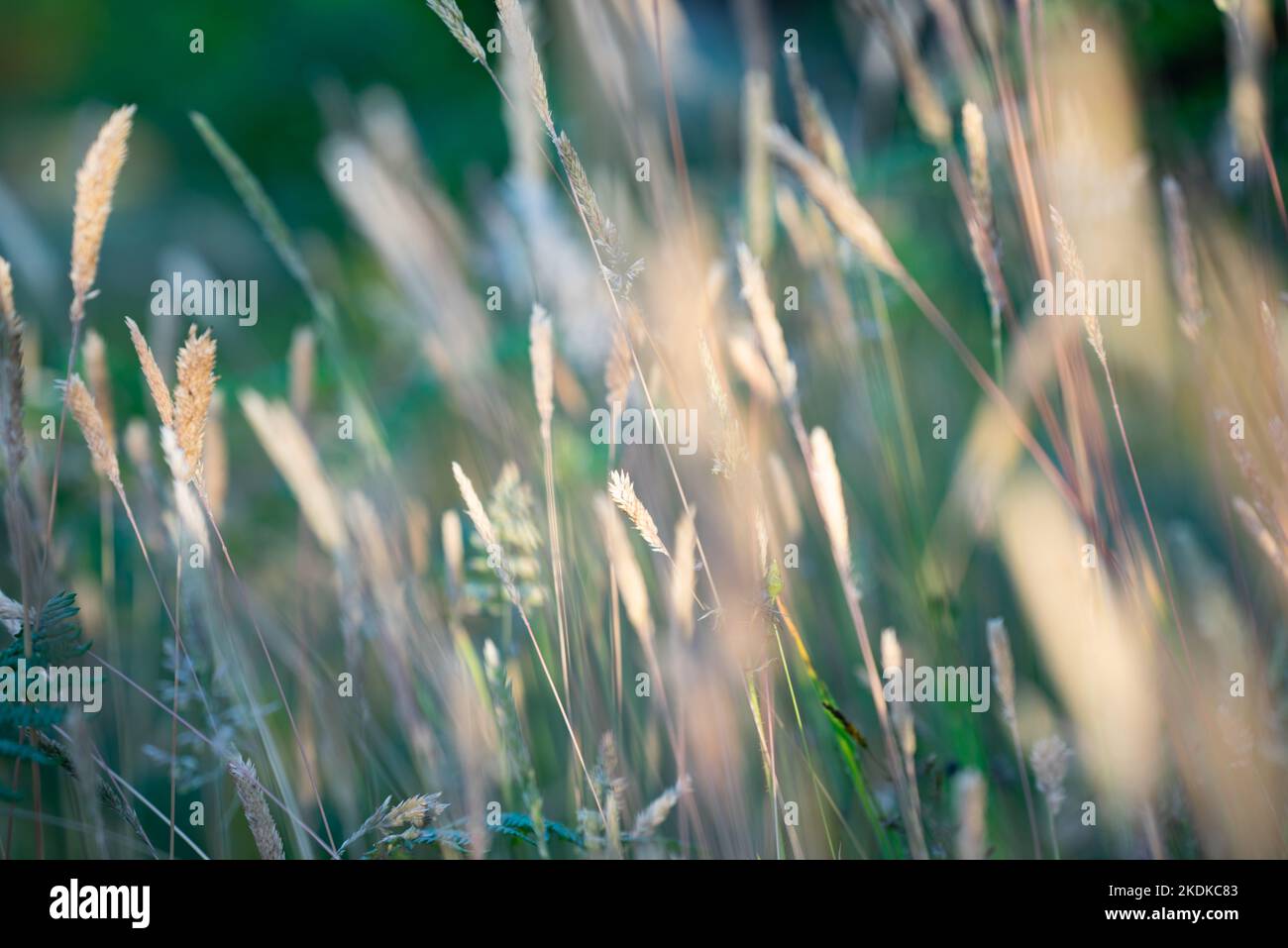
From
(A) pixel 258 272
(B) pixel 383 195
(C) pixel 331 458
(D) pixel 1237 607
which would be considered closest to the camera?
(D) pixel 1237 607

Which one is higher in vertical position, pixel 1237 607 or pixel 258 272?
pixel 258 272

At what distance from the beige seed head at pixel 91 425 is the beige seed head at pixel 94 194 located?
7 centimetres

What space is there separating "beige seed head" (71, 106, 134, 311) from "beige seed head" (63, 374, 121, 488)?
0.23 ft

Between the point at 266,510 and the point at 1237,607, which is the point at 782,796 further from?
the point at 266,510

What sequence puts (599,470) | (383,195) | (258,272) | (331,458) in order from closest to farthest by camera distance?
(383,195) < (599,470) < (331,458) < (258,272)

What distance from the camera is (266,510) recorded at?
151 centimetres

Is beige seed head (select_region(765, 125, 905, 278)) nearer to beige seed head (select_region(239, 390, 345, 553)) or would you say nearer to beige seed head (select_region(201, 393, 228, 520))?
beige seed head (select_region(239, 390, 345, 553))

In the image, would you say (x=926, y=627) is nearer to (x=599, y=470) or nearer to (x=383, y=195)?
(x=599, y=470)

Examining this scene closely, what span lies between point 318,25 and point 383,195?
3.07 ft

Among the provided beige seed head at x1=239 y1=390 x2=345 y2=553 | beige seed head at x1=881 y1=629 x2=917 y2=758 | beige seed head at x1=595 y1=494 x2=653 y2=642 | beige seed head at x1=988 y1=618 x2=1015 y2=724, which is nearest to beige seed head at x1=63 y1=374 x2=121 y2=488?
beige seed head at x1=239 y1=390 x2=345 y2=553

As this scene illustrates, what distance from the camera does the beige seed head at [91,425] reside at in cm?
77
